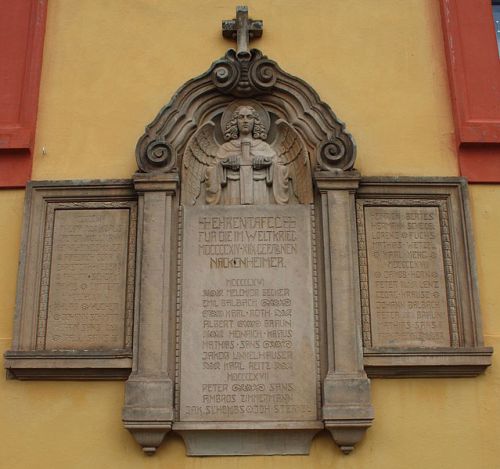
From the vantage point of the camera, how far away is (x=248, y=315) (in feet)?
19.3

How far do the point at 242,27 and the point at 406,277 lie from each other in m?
2.76

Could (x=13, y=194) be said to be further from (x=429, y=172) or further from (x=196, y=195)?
(x=429, y=172)

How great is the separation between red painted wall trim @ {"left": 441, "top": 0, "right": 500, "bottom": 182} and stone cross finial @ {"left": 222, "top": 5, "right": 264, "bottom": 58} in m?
1.80

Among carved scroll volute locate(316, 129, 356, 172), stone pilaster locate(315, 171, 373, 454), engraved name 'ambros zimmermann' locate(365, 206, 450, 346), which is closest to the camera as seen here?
stone pilaster locate(315, 171, 373, 454)

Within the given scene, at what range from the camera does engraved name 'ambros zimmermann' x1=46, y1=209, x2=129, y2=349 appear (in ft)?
19.5

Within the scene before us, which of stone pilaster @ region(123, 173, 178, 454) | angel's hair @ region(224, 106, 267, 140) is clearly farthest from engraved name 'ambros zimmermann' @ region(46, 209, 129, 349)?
angel's hair @ region(224, 106, 267, 140)

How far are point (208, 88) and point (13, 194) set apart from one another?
1.96 metres

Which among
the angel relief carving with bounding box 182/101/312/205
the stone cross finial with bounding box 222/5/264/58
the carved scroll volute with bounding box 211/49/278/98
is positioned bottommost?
the angel relief carving with bounding box 182/101/312/205

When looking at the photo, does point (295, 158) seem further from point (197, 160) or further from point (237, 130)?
point (197, 160)

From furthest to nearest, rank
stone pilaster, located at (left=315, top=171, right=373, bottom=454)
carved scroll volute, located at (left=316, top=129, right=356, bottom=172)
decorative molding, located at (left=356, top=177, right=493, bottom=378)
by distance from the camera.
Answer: carved scroll volute, located at (left=316, top=129, right=356, bottom=172) → decorative molding, located at (left=356, top=177, right=493, bottom=378) → stone pilaster, located at (left=315, top=171, right=373, bottom=454)

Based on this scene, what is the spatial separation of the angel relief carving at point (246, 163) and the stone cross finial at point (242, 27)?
687 mm

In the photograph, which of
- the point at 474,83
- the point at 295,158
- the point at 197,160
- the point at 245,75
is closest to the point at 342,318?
the point at 295,158

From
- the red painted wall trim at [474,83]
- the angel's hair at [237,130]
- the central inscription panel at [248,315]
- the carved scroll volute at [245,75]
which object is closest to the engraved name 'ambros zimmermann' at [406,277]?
the central inscription panel at [248,315]

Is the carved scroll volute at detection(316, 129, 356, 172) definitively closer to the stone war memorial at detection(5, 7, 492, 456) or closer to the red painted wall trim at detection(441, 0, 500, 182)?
the stone war memorial at detection(5, 7, 492, 456)
